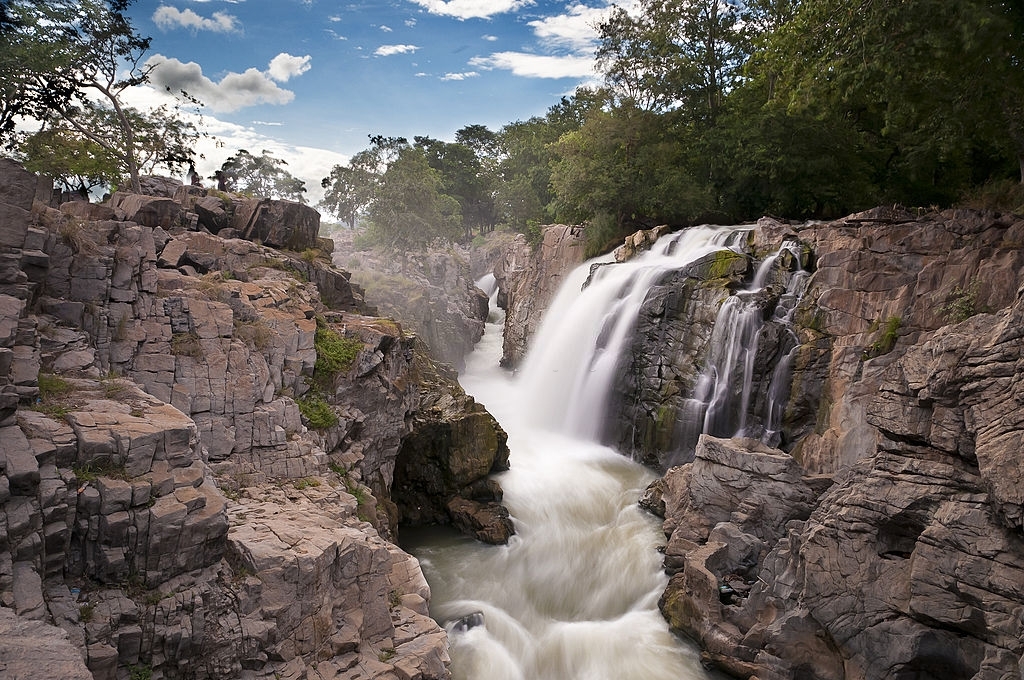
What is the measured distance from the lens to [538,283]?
34.5 m

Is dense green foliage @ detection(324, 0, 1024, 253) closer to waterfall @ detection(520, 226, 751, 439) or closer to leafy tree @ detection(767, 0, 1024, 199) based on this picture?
leafy tree @ detection(767, 0, 1024, 199)

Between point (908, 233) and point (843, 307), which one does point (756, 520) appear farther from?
point (908, 233)

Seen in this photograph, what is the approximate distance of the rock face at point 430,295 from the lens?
3369 cm

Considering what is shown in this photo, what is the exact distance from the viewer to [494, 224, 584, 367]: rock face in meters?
32.8

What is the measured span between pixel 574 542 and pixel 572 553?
463mm

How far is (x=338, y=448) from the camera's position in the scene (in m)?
13.4

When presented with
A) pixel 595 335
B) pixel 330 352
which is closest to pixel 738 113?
pixel 595 335

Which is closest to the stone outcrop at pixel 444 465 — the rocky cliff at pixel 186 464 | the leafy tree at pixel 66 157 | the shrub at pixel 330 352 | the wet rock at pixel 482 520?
the wet rock at pixel 482 520

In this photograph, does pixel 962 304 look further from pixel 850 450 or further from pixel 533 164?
pixel 533 164

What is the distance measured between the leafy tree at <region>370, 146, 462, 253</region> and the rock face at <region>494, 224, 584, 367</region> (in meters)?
8.43

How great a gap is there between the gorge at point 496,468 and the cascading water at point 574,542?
0.09 m

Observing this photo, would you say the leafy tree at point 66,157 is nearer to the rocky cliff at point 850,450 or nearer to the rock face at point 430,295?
the rock face at point 430,295

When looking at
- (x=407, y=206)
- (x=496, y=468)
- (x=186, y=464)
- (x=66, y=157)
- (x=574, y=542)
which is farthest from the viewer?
(x=407, y=206)

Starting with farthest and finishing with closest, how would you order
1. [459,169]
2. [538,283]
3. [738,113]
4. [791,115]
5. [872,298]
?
[459,169] → [538,283] → [738,113] → [791,115] → [872,298]
